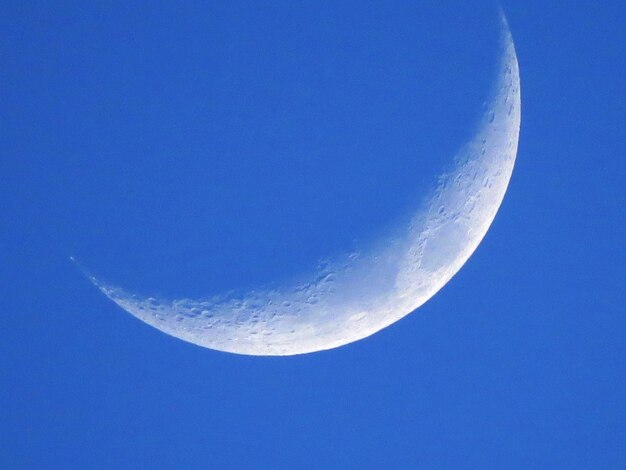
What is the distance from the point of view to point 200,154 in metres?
2.78

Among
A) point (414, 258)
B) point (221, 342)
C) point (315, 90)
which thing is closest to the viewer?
point (315, 90)

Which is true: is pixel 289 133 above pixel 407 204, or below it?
above

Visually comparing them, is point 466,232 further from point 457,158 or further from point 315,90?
point 315,90

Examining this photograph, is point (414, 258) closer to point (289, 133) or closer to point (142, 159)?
point (289, 133)

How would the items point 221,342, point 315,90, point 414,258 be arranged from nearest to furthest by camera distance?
point 315,90 → point 414,258 → point 221,342

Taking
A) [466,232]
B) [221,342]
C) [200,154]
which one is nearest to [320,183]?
[200,154]

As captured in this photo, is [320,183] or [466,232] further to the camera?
[466,232]

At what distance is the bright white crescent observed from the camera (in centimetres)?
291

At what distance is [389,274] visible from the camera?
2934mm

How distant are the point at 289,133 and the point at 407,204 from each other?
0.61 metres

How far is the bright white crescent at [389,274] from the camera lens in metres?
2.91

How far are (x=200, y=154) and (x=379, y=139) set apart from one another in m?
0.77

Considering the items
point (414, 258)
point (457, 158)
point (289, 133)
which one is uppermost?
point (289, 133)

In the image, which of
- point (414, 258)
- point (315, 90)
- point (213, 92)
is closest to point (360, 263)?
point (414, 258)
